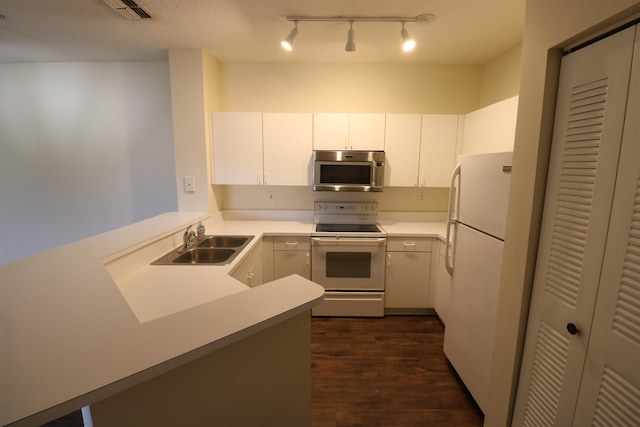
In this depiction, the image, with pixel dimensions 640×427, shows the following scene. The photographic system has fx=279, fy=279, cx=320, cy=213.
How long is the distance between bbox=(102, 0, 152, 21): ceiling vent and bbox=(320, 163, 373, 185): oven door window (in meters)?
1.79

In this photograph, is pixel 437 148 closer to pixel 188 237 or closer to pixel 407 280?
pixel 407 280

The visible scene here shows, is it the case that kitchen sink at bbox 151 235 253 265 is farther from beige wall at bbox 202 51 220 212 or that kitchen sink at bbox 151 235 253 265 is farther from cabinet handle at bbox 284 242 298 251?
beige wall at bbox 202 51 220 212

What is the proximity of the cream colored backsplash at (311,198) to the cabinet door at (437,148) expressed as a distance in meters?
0.33

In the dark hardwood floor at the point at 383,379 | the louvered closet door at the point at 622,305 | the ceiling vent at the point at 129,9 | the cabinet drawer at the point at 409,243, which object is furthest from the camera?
the cabinet drawer at the point at 409,243

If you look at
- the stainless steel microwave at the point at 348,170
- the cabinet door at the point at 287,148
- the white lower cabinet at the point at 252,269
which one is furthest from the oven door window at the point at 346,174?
the white lower cabinet at the point at 252,269

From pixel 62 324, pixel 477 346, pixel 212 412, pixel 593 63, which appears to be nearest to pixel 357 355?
pixel 477 346

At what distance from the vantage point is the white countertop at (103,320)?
2.03 ft

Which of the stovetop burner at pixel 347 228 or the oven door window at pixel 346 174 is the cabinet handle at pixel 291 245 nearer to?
the stovetop burner at pixel 347 228

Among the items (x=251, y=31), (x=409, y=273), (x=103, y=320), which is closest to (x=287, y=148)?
(x=251, y=31)

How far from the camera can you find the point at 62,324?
0.85m

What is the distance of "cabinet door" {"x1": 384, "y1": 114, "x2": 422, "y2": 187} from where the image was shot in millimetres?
2818

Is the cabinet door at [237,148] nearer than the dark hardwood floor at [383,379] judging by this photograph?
No

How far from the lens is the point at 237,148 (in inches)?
113

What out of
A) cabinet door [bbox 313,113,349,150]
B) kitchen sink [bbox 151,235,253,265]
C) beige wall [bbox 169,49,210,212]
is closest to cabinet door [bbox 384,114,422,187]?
cabinet door [bbox 313,113,349,150]
